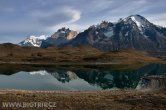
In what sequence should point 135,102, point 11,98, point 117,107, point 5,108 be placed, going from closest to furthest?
1. point 5,108
2. point 117,107
3. point 135,102
4. point 11,98

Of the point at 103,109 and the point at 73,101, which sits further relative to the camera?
the point at 73,101

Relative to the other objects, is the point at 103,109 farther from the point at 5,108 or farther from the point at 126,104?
the point at 5,108

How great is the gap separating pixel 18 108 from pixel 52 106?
453cm

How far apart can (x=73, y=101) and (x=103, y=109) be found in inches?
275

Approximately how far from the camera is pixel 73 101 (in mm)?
46125

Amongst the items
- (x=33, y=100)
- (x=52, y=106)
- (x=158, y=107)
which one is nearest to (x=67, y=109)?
(x=52, y=106)

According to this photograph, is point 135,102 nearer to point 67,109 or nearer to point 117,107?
point 117,107

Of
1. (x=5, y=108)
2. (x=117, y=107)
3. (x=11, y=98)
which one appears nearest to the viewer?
(x=5, y=108)

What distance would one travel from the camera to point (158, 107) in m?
41.2

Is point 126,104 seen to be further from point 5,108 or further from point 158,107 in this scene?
point 5,108

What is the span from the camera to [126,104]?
145 feet

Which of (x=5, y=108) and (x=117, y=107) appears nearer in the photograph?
(x=5, y=108)

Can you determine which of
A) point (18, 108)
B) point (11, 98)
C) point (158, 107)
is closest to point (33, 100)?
point (11, 98)

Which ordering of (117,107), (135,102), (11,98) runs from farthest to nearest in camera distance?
(11,98) < (135,102) < (117,107)
